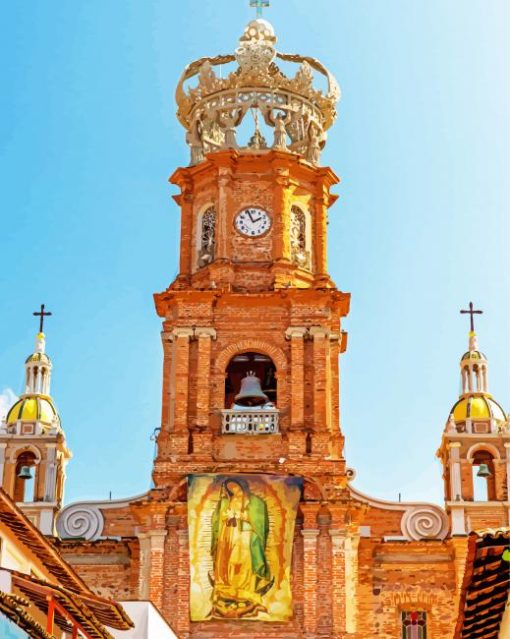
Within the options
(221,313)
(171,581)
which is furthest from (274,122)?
(171,581)

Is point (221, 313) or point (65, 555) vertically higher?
point (221, 313)

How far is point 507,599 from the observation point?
21.9 m

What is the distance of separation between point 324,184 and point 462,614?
78.2ft

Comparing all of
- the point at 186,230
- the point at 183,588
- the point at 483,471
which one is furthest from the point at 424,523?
the point at 186,230

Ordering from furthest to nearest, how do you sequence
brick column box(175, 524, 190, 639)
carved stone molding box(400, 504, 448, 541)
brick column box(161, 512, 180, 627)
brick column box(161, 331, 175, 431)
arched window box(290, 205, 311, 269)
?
arched window box(290, 205, 311, 269)
carved stone molding box(400, 504, 448, 541)
brick column box(161, 331, 175, 431)
brick column box(161, 512, 180, 627)
brick column box(175, 524, 190, 639)

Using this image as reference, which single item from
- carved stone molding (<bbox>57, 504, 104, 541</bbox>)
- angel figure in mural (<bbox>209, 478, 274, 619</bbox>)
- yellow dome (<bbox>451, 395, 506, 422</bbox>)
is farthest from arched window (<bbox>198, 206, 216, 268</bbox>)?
yellow dome (<bbox>451, 395, 506, 422</bbox>)

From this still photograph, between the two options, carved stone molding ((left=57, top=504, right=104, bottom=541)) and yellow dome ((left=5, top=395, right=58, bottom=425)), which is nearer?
carved stone molding ((left=57, top=504, right=104, bottom=541))

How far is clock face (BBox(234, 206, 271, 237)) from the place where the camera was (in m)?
44.9

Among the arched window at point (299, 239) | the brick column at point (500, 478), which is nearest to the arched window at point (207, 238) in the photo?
the arched window at point (299, 239)

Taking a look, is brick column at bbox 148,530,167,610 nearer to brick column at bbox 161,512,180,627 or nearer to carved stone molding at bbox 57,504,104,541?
brick column at bbox 161,512,180,627

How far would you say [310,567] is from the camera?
40594 mm

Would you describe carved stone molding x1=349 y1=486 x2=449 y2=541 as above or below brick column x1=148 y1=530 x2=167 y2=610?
above

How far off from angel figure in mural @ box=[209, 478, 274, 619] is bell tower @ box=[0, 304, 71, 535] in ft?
16.6

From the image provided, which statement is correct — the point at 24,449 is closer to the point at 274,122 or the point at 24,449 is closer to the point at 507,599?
the point at 274,122
